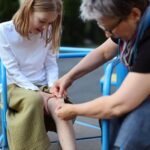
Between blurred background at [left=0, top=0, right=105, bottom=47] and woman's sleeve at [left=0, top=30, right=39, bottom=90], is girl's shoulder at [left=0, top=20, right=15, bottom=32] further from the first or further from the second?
blurred background at [left=0, top=0, right=105, bottom=47]

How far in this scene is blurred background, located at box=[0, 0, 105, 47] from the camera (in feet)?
36.5

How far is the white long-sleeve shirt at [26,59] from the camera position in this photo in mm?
3186

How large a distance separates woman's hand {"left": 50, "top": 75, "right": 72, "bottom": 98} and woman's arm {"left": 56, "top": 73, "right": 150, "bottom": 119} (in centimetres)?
51

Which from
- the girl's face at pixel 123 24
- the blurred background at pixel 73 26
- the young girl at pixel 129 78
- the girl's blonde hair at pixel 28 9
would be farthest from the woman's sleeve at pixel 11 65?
the blurred background at pixel 73 26

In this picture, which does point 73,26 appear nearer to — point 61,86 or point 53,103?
point 53,103

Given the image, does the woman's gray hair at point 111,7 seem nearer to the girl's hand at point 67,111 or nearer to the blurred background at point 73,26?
the girl's hand at point 67,111

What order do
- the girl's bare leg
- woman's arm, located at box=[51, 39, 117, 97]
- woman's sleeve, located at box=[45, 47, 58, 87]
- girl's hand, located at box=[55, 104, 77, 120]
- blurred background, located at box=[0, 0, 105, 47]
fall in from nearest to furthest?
girl's hand, located at box=[55, 104, 77, 120] → woman's arm, located at box=[51, 39, 117, 97] → the girl's bare leg → woman's sleeve, located at box=[45, 47, 58, 87] → blurred background, located at box=[0, 0, 105, 47]

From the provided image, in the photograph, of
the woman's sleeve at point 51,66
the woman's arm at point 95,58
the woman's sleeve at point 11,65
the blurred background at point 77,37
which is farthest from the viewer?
the blurred background at point 77,37

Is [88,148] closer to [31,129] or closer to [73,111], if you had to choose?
[31,129]

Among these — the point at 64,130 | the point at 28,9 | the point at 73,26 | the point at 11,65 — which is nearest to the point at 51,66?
the point at 11,65

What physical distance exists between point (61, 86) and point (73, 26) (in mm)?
9348

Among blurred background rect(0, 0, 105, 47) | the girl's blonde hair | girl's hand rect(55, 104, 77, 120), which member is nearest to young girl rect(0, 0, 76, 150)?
the girl's blonde hair

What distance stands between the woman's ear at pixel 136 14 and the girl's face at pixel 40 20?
100 centimetres

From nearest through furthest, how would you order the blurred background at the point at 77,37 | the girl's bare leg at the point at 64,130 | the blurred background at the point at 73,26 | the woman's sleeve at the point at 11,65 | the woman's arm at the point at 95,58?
the woman's arm at the point at 95,58 → the girl's bare leg at the point at 64,130 → the woman's sleeve at the point at 11,65 → the blurred background at the point at 77,37 → the blurred background at the point at 73,26
